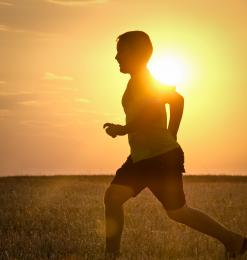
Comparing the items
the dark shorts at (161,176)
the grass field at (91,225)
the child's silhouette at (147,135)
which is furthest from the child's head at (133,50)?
the grass field at (91,225)

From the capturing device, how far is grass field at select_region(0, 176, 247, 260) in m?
6.82

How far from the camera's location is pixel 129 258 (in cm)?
614

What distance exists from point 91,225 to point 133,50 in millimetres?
3411

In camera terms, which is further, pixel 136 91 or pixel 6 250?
pixel 6 250

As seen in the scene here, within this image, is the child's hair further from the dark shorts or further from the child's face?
the dark shorts

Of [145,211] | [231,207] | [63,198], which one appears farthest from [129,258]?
[63,198]

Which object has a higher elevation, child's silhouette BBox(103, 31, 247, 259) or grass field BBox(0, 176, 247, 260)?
child's silhouette BBox(103, 31, 247, 259)

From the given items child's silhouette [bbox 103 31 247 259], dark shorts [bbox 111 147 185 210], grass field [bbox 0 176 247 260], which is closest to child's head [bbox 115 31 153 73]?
child's silhouette [bbox 103 31 247 259]

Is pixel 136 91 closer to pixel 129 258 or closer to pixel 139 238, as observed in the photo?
pixel 129 258

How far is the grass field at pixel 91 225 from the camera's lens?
269 inches

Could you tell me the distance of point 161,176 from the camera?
19.5 feet

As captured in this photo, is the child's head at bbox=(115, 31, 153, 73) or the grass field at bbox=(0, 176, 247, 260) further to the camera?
the grass field at bbox=(0, 176, 247, 260)

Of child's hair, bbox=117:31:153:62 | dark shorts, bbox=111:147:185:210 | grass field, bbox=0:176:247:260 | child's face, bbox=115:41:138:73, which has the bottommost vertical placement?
grass field, bbox=0:176:247:260

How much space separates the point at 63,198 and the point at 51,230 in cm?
412
